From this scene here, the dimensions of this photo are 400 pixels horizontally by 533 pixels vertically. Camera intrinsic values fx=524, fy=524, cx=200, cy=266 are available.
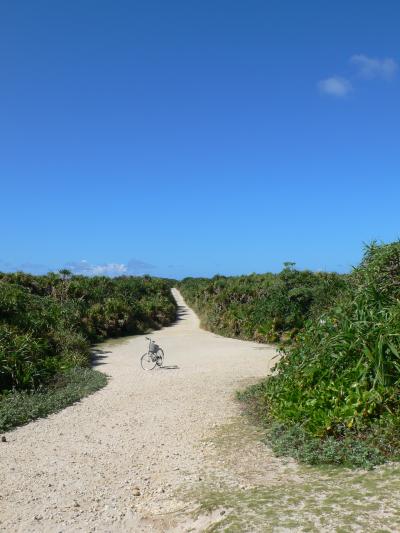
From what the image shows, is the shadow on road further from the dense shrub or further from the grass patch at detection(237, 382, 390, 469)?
the grass patch at detection(237, 382, 390, 469)

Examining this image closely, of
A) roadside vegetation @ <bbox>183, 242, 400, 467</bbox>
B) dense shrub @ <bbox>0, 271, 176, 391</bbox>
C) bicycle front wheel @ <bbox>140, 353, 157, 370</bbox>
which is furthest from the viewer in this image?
bicycle front wheel @ <bbox>140, 353, 157, 370</bbox>

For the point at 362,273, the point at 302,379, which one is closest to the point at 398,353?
the point at 302,379

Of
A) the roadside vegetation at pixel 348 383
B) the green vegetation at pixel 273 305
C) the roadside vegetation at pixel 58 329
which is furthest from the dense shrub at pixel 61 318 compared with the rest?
the roadside vegetation at pixel 348 383

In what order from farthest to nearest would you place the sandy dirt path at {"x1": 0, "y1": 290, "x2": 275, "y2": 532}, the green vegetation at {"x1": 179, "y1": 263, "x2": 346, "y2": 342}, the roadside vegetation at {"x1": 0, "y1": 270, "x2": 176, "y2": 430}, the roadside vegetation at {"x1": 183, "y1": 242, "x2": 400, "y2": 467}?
the green vegetation at {"x1": 179, "y1": 263, "x2": 346, "y2": 342} → the roadside vegetation at {"x1": 0, "y1": 270, "x2": 176, "y2": 430} → the roadside vegetation at {"x1": 183, "y1": 242, "x2": 400, "y2": 467} → the sandy dirt path at {"x1": 0, "y1": 290, "x2": 275, "y2": 532}

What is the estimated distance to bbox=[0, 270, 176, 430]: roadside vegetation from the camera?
10023 millimetres

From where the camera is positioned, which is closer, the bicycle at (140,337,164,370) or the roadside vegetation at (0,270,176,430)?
the roadside vegetation at (0,270,176,430)

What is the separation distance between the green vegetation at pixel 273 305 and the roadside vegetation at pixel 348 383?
7242 mm

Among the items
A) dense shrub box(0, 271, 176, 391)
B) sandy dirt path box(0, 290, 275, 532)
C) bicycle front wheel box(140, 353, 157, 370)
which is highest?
dense shrub box(0, 271, 176, 391)

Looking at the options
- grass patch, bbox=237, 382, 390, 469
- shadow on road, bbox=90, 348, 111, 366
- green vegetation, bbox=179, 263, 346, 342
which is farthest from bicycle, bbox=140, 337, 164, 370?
grass patch, bbox=237, 382, 390, 469

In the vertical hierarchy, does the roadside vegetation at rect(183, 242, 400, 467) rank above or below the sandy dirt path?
above

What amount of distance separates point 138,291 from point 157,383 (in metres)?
16.4

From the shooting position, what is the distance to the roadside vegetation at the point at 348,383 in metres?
5.99

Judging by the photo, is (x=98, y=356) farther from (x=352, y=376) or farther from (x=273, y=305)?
(x=352, y=376)

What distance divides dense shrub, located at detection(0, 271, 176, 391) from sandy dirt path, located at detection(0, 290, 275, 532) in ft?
6.20
